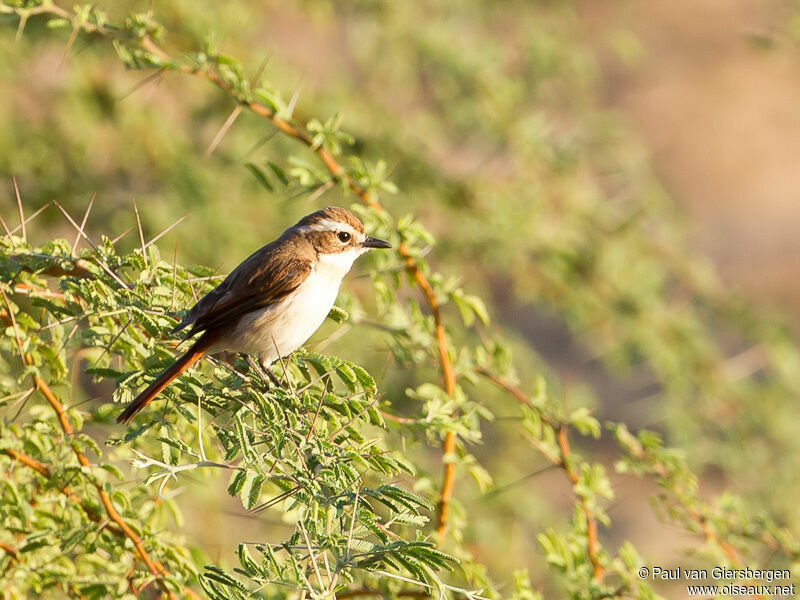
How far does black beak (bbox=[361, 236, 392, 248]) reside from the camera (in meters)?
3.91

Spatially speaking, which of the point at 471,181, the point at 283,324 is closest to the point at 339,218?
the point at 283,324

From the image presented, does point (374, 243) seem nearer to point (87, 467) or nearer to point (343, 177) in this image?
point (343, 177)

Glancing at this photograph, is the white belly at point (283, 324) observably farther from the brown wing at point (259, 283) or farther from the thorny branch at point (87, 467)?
the thorny branch at point (87, 467)

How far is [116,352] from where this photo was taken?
3174 millimetres

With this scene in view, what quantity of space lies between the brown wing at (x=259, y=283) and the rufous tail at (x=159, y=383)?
36 centimetres

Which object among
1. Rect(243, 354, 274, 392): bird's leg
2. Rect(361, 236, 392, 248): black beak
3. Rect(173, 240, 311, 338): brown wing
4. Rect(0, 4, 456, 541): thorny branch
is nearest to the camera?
Rect(243, 354, 274, 392): bird's leg

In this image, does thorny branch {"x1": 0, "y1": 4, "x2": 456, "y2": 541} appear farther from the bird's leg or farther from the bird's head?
the bird's leg

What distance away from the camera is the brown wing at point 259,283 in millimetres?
3533

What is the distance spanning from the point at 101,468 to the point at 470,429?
120cm

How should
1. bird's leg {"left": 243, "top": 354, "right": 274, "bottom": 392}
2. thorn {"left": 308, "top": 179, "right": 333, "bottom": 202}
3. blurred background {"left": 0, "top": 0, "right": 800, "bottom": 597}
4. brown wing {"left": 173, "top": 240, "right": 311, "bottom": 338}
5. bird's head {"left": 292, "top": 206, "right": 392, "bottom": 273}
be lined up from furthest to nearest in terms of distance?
1. blurred background {"left": 0, "top": 0, "right": 800, "bottom": 597}
2. bird's head {"left": 292, "top": 206, "right": 392, "bottom": 273}
3. thorn {"left": 308, "top": 179, "right": 333, "bottom": 202}
4. brown wing {"left": 173, "top": 240, "right": 311, "bottom": 338}
5. bird's leg {"left": 243, "top": 354, "right": 274, "bottom": 392}

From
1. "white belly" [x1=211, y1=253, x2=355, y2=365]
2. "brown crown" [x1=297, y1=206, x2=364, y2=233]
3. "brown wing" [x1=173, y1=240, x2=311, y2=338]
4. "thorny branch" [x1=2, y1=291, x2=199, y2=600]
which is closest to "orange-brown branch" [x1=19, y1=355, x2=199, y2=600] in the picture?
"thorny branch" [x1=2, y1=291, x2=199, y2=600]

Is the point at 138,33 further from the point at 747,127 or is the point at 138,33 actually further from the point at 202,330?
the point at 747,127

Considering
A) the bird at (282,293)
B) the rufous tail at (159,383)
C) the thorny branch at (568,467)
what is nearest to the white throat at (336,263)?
the bird at (282,293)

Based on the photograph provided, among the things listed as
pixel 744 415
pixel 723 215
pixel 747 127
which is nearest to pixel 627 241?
pixel 744 415
